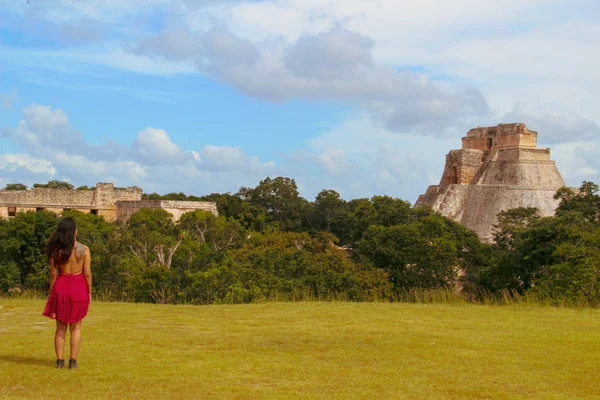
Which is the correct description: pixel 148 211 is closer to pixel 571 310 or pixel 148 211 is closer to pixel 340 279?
pixel 340 279

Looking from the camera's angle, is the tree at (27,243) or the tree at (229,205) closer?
the tree at (27,243)

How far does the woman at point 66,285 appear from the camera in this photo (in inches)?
213

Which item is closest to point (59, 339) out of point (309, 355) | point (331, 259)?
point (309, 355)

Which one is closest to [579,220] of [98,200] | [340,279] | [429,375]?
[340,279]

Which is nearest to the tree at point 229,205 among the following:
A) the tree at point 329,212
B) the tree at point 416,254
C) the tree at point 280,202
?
→ the tree at point 280,202

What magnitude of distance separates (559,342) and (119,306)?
6098 millimetres

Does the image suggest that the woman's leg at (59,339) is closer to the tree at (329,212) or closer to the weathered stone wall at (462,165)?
the weathered stone wall at (462,165)

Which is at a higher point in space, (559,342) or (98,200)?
(98,200)

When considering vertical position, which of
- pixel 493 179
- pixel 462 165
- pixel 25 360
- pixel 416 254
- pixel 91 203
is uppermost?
pixel 462 165

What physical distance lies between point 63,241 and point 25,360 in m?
1.14

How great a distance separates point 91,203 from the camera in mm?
35344

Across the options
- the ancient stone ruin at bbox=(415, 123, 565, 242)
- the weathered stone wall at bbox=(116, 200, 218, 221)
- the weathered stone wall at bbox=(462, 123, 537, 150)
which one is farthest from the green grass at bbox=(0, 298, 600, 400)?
the weathered stone wall at bbox=(462, 123, 537, 150)

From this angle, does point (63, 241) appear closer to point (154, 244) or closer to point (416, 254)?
point (154, 244)

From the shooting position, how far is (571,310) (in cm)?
967
